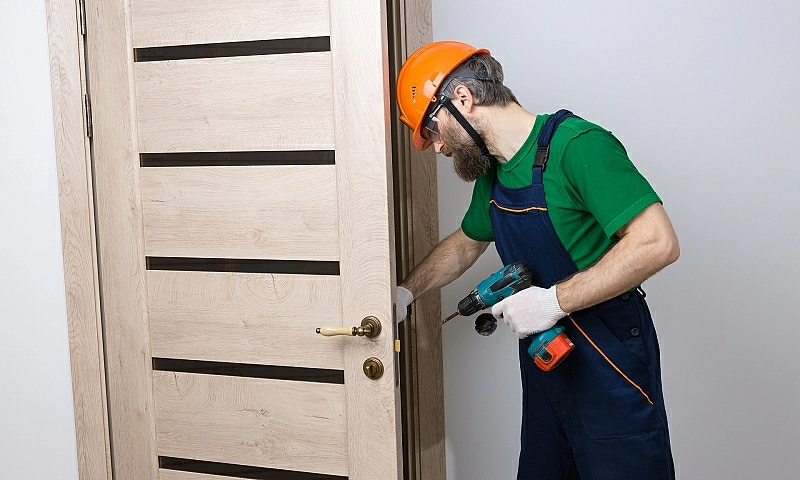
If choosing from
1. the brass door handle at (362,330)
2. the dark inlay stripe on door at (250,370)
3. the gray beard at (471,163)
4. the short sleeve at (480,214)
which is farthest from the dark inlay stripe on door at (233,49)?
the dark inlay stripe on door at (250,370)

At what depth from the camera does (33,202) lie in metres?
2.25

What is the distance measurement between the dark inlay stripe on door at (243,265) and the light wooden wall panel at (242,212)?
14 mm

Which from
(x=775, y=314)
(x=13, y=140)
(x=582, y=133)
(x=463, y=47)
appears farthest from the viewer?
(x=775, y=314)

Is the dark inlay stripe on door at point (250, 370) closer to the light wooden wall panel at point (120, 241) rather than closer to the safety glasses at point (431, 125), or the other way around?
the light wooden wall panel at point (120, 241)

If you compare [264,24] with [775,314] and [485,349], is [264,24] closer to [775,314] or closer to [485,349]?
[485,349]

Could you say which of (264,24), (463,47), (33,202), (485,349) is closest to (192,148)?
(264,24)

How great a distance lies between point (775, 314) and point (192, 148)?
174cm

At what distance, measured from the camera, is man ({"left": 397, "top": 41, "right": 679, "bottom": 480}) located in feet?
5.70

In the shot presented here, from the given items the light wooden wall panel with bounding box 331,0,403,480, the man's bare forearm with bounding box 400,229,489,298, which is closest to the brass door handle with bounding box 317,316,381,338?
the light wooden wall panel with bounding box 331,0,403,480

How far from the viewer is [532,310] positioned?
1.84 metres

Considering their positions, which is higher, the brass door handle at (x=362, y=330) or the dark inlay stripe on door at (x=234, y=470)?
the brass door handle at (x=362, y=330)

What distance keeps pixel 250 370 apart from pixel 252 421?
0.44 ft

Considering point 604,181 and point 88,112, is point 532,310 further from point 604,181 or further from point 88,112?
point 88,112

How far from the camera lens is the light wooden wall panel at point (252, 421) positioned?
2016 mm
